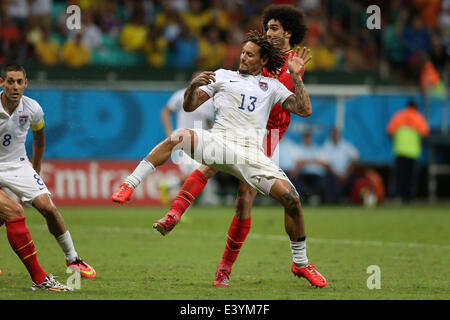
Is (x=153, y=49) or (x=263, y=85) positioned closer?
(x=263, y=85)

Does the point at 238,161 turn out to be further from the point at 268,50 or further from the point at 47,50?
the point at 47,50

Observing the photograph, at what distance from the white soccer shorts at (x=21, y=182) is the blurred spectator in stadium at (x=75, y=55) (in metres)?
11.0

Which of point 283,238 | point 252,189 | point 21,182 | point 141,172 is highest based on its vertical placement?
point 141,172

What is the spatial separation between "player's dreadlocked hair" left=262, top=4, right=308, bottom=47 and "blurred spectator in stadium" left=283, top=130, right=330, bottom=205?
983cm

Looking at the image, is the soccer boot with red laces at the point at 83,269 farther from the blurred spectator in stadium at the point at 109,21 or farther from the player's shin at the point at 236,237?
the blurred spectator in stadium at the point at 109,21

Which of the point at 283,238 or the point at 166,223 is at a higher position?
the point at 166,223

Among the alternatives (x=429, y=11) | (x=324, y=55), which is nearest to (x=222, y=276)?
(x=324, y=55)

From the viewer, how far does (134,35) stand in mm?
19172

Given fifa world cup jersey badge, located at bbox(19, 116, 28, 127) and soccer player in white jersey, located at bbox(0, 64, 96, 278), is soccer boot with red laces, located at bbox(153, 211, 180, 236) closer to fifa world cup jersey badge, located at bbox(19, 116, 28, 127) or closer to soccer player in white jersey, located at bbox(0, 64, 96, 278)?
soccer player in white jersey, located at bbox(0, 64, 96, 278)

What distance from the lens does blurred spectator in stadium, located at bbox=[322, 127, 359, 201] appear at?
1880 cm

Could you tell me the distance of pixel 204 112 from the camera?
14000 mm

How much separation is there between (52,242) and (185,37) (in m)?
9.40

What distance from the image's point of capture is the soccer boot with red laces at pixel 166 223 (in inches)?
277

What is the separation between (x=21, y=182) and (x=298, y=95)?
2.69 metres
